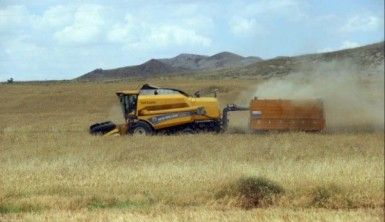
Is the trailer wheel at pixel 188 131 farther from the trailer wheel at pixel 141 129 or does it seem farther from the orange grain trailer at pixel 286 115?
the orange grain trailer at pixel 286 115

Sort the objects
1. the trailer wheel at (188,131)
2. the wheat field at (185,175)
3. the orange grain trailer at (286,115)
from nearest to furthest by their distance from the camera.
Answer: the wheat field at (185,175) < the orange grain trailer at (286,115) < the trailer wheel at (188,131)

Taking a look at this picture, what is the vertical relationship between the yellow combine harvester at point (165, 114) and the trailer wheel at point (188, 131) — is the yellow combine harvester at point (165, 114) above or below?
above

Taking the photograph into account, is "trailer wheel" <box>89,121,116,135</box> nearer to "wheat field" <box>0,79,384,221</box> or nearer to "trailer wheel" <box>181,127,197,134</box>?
"wheat field" <box>0,79,384,221</box>

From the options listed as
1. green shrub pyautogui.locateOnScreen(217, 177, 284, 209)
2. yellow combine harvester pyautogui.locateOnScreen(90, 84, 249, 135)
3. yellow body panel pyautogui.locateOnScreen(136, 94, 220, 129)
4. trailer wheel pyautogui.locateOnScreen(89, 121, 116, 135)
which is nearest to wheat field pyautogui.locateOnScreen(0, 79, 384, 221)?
green shrub pyautogui.locateOnScreen(217, 177, 284, 209)

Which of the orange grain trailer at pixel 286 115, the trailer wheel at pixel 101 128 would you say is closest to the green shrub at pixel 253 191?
the orange grain trailer at pixel 286 115

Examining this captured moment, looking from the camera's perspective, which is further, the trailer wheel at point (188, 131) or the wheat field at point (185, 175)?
the trailer wheel at point (188, 131)

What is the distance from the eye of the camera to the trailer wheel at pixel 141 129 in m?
32.8

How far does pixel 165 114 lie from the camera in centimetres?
3312

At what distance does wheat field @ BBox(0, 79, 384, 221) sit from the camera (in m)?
13.0

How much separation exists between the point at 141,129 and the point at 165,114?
1.36 metres

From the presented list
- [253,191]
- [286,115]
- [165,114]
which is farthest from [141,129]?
[253,191]

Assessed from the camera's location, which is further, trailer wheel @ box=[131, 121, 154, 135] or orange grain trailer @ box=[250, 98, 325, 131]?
trailer wheel @ box=[131, 121, 154, 135]

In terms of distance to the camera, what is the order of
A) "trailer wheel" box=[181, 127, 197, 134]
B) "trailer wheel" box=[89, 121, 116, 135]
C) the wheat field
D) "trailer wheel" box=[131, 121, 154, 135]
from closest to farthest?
1. the wheat field
2. "trailer wheel" box=[89, 121, 116, 135]
3. "trailer wheel" box=[131, 121, 154, 135]
4. "trailer wheel" box=[181, 127, 197, 134]

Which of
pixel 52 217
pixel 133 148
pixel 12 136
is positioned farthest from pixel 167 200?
pixel 12 136
